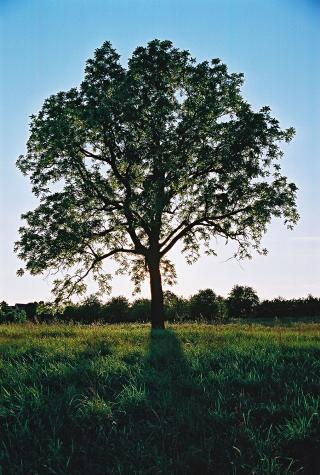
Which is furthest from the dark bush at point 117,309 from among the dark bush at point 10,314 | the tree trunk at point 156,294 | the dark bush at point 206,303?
the tree trunk at point 156,294

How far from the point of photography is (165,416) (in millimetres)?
5996

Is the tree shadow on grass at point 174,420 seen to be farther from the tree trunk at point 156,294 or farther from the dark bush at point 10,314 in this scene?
the dark bush at point 10,314

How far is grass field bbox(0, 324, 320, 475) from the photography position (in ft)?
16.6

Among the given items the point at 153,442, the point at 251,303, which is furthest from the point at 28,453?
the point at 251,303

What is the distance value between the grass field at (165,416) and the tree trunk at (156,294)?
1564cm

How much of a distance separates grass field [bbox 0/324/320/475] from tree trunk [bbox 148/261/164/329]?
15640mm

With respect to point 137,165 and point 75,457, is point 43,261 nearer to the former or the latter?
point 137,165

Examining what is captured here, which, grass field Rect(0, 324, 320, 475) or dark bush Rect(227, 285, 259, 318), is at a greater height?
dark bush Rect(227, 285, 259, 318)

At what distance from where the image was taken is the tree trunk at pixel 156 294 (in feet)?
79.8

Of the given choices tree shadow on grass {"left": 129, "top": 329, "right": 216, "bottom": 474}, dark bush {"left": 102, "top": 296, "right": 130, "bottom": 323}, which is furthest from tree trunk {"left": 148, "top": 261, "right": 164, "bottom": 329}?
dark bush {"left": 102, "top": 296, "right": 130, "bottom": 323}

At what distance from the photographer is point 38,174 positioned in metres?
25.2

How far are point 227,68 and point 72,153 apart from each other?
9.41 m

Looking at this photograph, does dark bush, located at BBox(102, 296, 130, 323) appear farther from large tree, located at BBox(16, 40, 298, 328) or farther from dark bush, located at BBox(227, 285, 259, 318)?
large tree, located at BBox(16, 40, 298, 328)

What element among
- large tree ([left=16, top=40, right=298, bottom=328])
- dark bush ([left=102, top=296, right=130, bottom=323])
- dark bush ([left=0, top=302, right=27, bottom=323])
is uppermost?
large tree ([left=16, top=40, right=298, bottom=328])
